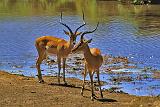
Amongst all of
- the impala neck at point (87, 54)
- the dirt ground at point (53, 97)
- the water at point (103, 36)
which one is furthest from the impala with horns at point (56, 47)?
the water at point (103, 36)

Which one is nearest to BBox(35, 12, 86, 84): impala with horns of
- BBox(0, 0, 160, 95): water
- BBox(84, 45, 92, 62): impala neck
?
BBox(84, 45, 92, 62): impala neck

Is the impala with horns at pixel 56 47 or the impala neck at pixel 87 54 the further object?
the impala with horns at pixel 56 47

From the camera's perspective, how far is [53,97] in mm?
15250

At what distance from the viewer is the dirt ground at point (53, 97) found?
47.1 ft

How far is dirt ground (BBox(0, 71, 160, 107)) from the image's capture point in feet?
47.1

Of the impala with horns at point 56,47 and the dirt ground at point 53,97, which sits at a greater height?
the impala with horns at point 56,47

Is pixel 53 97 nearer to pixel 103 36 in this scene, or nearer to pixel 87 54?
pixel 87 54

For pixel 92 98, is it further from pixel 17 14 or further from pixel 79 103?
pixel 17 14

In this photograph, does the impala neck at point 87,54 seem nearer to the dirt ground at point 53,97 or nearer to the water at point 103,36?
the dirt ground at point 53,97

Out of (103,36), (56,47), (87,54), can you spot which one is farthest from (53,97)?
(103,36)

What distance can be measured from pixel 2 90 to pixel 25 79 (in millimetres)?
3293

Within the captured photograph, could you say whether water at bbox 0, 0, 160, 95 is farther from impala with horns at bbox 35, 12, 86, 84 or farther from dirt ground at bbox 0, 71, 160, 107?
impala with horns at bbox 35, 12, 86, 84

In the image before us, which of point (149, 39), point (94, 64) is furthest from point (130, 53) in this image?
point (94, 64)

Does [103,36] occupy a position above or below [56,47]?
below
